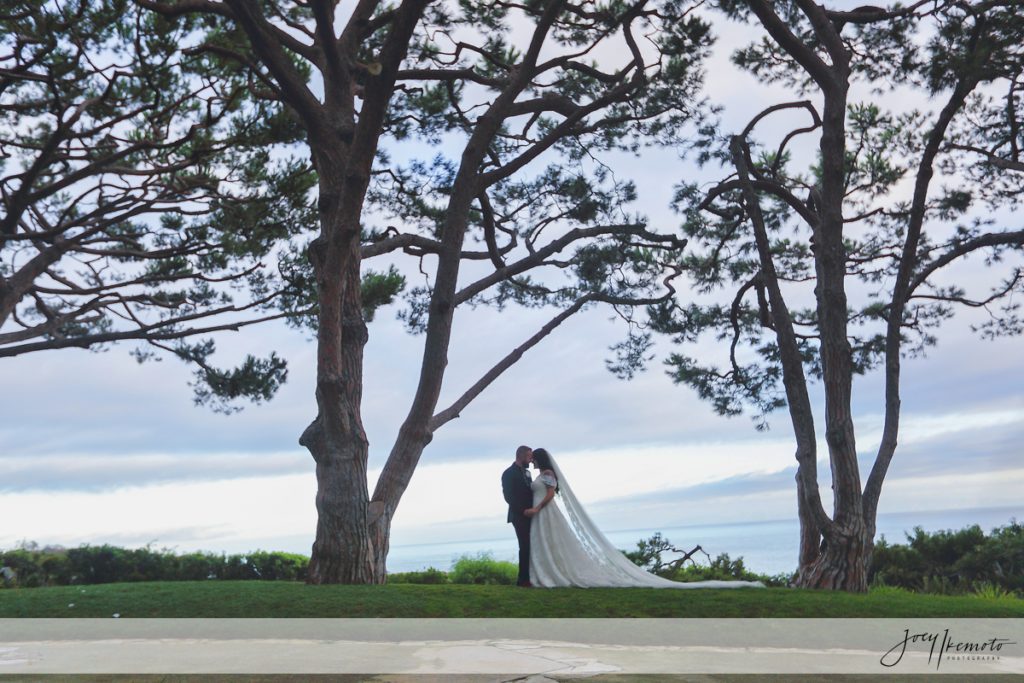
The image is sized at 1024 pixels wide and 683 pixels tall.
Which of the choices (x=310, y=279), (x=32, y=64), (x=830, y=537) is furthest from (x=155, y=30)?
(x=830, y=537)

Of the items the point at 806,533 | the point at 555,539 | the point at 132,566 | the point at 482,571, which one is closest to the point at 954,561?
the point at 806,533

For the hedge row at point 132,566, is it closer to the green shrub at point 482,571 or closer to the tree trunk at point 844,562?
the green shrub at point 482,571

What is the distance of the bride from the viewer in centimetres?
1148

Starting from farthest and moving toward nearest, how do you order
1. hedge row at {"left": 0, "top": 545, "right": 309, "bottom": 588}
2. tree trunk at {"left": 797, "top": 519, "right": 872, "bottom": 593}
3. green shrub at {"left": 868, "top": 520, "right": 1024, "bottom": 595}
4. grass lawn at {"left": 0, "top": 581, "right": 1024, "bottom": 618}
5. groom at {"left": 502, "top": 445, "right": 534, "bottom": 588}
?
green shrub at {"left": 868, "top": 520, "right": 1024, "bottom": 595} < hedge row at {"left": 0, "top": 545, "right": 309, "bottom": 588} < tree trunk at {"left": 797, "top": 519, "right": 872, "bottom": 593} < groom at {"left": 502, "top": 445, "right": 534, "bottom": 588} < grass lawn at {"left": 0, "top": 581, "right": 1024, "bottom": 618}

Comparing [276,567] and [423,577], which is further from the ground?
[276,567]

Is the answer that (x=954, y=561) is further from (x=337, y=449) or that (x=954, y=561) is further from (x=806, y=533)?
(x=337, y=449)

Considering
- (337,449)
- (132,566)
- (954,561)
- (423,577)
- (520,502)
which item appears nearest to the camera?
(337,449)

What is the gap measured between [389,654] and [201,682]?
4.64 feet

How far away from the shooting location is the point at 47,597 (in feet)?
33.8

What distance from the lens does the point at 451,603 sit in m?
9.53

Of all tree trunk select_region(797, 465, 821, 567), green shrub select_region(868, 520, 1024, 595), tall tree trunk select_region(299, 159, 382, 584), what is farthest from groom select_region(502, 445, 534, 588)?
green shrub select_region(868, 520, 1024, 595)

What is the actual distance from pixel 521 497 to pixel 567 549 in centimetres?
86

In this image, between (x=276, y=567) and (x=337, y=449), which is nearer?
(x=337, y=449)

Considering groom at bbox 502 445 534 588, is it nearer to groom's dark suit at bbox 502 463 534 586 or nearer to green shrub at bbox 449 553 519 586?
groom's dark suit at bbox 502 463 534 586
